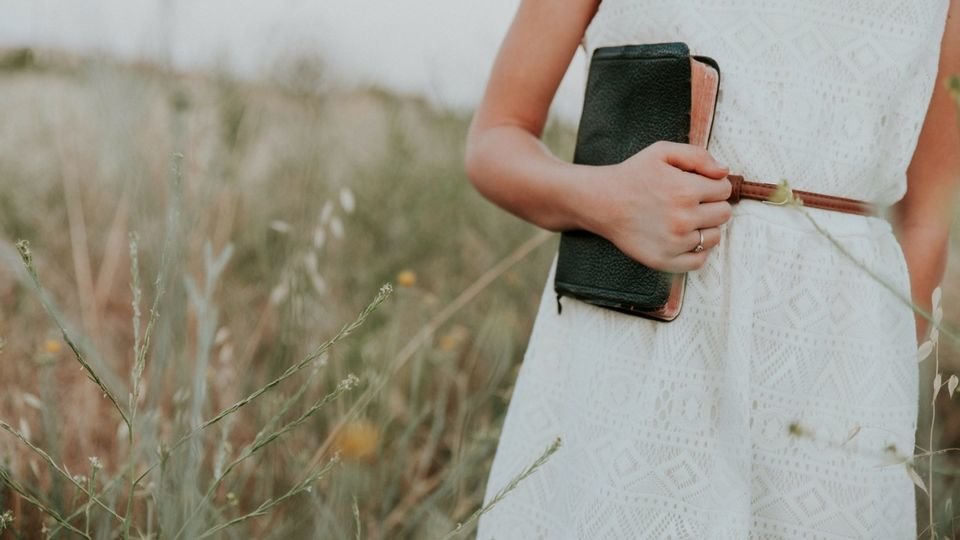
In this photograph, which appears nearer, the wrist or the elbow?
the wrist

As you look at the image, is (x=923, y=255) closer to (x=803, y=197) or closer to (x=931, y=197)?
(x=931, y=197)

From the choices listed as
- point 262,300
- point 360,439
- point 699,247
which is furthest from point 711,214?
point 262,300

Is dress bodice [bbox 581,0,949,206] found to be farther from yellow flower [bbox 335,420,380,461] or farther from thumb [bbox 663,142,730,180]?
yellow flower [bbox 335,420,380,461]

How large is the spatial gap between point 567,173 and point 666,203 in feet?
0.43

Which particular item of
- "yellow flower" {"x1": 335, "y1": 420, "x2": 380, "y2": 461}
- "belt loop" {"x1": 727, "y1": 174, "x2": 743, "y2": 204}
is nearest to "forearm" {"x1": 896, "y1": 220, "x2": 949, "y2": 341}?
"belt loop" {"x1": 727, "y1": 174, "x2": 743, "y2": 204}

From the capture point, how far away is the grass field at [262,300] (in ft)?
4.45

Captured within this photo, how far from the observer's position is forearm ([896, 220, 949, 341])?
1.10 metres

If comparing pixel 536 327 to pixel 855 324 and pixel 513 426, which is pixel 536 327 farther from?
pixel 855 324

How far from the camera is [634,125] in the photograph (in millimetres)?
941

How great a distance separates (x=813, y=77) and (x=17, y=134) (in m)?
3.06

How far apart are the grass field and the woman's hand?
0.40m

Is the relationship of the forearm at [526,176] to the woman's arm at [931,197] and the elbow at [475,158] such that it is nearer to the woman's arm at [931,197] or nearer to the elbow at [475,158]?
the elbow at [475,158]

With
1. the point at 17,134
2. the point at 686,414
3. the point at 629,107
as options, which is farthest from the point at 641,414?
the point at 17,134

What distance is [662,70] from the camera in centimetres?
90
